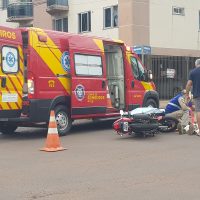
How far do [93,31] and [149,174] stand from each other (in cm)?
2551

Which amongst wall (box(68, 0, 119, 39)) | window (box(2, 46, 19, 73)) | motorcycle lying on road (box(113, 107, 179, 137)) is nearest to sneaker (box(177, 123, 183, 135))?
motorcycle lying on road (box(113, 107, 179, 137))

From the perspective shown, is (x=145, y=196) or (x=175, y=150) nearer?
(x=145, y=196)

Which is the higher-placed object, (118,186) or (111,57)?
(111,57)

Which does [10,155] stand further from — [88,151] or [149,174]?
[149,174]

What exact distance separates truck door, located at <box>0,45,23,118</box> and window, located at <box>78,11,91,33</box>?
21097 millimetres

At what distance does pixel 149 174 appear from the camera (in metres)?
7.85

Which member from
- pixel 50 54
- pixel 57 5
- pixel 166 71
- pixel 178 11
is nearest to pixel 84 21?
pixel 57 5

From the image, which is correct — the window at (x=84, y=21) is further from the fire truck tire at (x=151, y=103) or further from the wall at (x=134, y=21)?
the fire truck tire at (x=151, y=103)

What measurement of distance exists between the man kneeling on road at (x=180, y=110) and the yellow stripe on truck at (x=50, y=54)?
302cm

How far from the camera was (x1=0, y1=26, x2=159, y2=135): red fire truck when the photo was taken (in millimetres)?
12234

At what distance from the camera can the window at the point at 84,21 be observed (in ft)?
108

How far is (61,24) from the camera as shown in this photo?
35500 mm

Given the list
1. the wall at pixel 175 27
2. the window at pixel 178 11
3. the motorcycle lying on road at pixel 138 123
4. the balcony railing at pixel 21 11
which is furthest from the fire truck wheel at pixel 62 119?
the balcony railing at pixel 21 11

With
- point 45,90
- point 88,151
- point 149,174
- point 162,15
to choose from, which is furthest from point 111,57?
point 162,15
